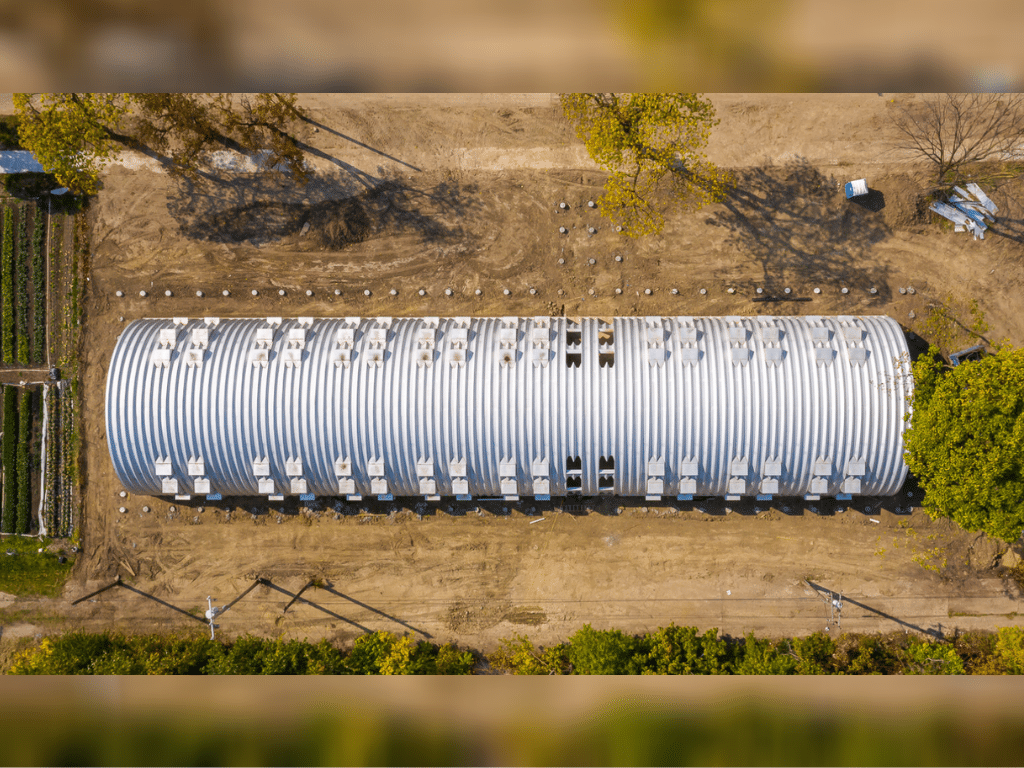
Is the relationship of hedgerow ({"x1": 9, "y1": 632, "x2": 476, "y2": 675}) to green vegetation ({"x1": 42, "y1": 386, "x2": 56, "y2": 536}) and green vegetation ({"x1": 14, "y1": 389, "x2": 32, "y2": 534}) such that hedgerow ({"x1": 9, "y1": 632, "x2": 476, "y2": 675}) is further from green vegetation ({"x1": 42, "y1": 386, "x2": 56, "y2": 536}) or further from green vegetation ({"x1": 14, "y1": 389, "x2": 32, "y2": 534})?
green vegetation ({"x1": 14, "y1": 389, "x2": 32, "y2": 534})

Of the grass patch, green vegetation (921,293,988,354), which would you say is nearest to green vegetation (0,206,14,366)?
the grass patch

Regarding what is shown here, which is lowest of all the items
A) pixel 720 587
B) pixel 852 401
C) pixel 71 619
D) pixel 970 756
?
pixel 71 619

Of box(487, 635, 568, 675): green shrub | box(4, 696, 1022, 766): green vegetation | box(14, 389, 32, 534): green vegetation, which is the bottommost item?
box(487, 635, 568, 675): green shrub

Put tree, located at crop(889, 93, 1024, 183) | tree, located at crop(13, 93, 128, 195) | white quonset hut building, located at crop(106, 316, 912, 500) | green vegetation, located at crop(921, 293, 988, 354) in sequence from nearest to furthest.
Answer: white quonset hut building, located at crop(106, 316, 912, 500) < tree, located at crop(13, 93, 128, 195) < green vegetation, located at crop(921, 293, 988, 354) < tree, located at crop(889, 93, 1024, 183)

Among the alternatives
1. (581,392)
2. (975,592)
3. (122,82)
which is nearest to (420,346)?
(581,392)

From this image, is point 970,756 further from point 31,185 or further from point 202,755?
point 31,185

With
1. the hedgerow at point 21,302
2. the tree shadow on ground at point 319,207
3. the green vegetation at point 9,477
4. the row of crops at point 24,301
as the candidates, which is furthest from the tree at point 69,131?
the green vegetation at point 9,477
